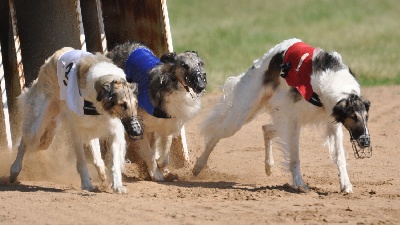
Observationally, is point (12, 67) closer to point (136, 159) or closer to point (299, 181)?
point (136, 159)

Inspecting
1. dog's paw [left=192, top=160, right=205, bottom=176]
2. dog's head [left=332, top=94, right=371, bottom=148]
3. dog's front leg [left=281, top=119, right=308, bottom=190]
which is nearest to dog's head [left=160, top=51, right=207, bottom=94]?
dog's front leg [left=281, top=119, right=308, bottom=190]

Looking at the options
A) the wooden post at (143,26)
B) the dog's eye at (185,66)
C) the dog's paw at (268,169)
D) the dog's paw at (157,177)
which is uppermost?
the wooden post at (143,26)

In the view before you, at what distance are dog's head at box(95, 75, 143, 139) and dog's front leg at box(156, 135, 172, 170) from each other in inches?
81.9

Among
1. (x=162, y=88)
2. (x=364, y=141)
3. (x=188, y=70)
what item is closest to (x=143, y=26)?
(x=162, y=88)

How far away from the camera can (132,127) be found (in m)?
9.22

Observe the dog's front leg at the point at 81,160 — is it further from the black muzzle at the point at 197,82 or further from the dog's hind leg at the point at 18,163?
the black muzzle at the point at 197,82

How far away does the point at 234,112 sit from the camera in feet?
36.9

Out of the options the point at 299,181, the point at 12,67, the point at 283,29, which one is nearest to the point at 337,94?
the point at 299,181

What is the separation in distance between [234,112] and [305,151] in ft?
8.24

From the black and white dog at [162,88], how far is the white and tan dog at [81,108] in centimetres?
84

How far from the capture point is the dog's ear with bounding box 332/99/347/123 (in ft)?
31.2

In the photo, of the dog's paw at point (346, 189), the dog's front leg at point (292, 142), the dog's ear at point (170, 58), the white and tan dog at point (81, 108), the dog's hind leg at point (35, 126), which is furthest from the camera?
the dog's ear at point (170, 58)

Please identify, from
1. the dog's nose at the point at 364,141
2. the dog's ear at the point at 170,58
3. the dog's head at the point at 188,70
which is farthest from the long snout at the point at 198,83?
the dog's nose at the point at 364,141

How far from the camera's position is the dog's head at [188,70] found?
10.4 meters
